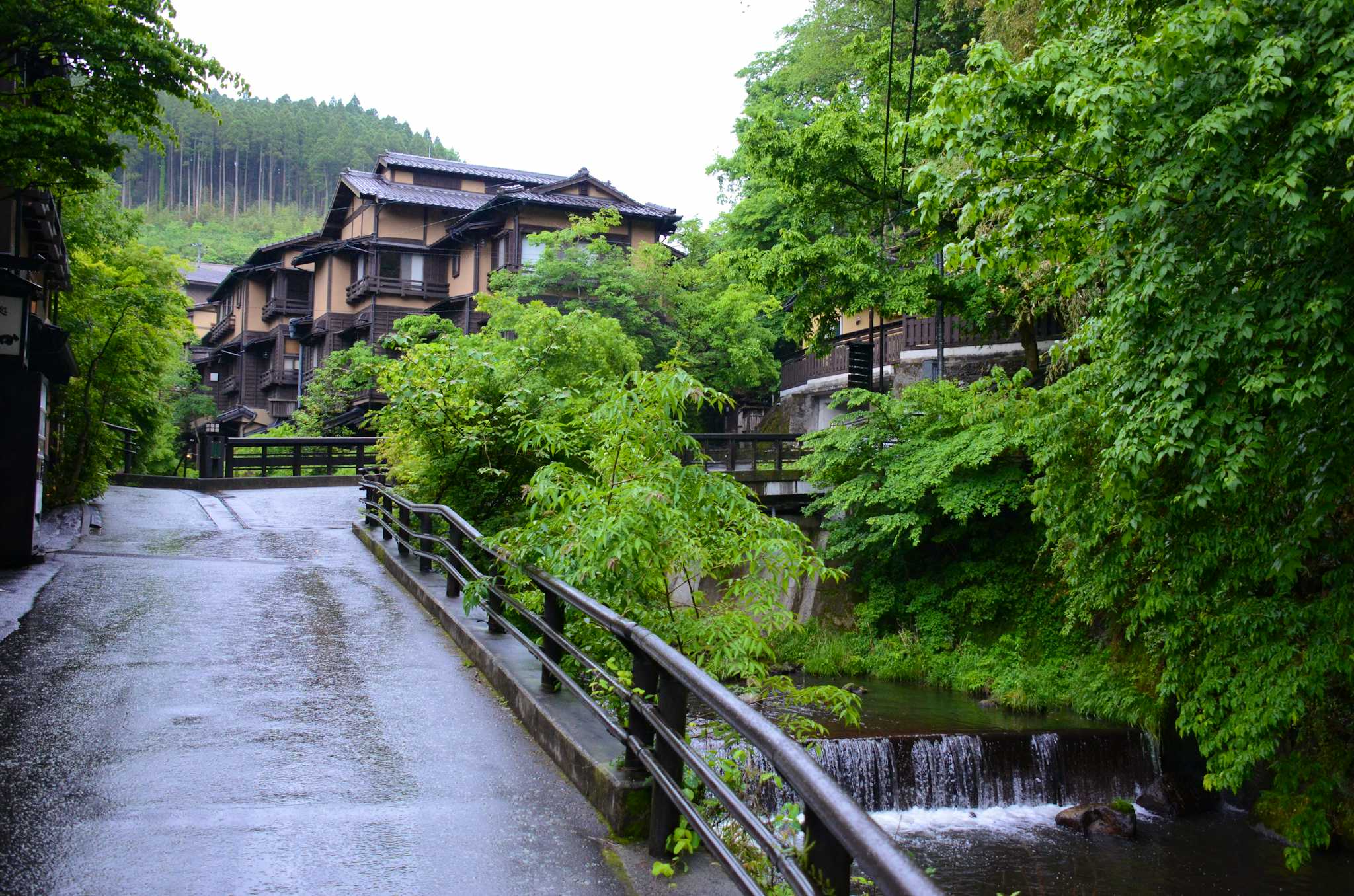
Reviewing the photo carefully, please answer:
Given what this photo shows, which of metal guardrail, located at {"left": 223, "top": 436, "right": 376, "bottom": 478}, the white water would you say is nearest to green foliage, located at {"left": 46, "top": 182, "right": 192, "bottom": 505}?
metal guardrail, located at {"left": 223, "top": 436, "right": 376, "bottom": 478}

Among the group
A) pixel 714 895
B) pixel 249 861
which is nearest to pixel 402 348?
pixel 249 861

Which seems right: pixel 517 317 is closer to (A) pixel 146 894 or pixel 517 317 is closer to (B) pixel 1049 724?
(B) pixel 1049 724

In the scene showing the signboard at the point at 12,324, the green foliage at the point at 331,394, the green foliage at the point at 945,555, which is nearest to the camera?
the signboard at the point at 12,324

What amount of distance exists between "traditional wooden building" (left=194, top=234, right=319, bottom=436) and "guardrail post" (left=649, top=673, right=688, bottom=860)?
165 feet

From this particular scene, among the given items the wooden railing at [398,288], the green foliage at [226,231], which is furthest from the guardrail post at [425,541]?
the green foliage at [226,231]

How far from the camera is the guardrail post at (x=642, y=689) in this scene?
15.0 feet

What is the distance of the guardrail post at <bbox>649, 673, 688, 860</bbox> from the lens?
13.9 feet

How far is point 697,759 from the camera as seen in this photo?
12.5 feet

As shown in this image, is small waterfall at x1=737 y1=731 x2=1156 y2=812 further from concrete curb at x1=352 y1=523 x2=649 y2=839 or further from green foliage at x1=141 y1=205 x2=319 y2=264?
green foliage at x1=141 y1=205 x2=319 y2=264

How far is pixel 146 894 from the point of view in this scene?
13.0 feet

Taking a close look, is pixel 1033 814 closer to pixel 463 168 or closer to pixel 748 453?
pixel 748 453

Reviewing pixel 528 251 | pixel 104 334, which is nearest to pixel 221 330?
pixel 528 251

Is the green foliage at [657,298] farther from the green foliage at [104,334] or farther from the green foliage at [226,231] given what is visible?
the green foliage at [226,231]

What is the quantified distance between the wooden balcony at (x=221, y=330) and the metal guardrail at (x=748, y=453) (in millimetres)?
39761
